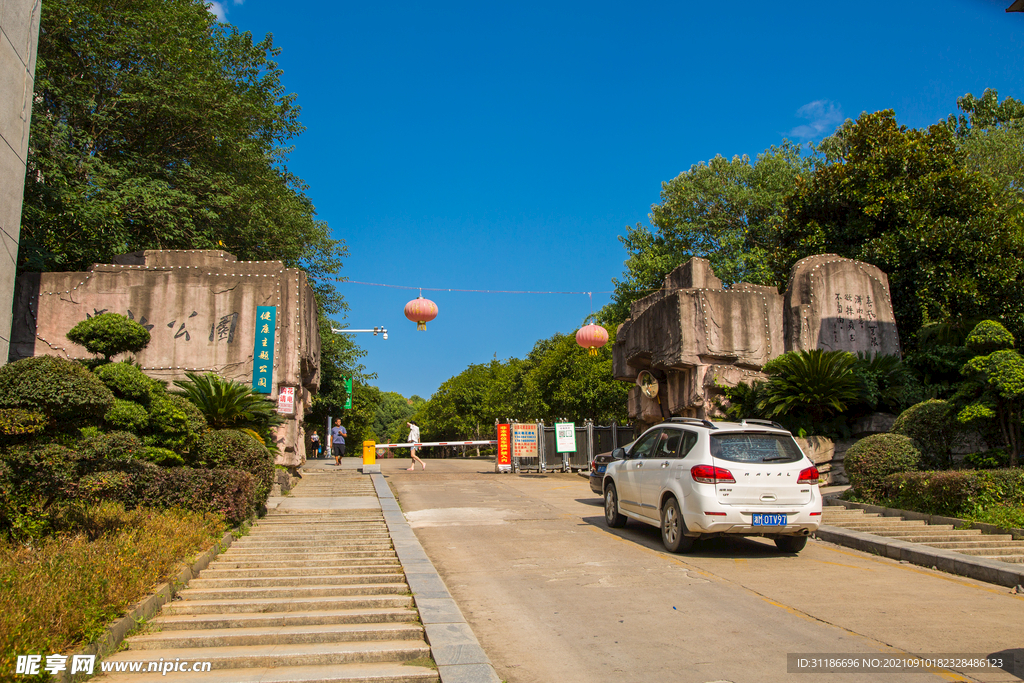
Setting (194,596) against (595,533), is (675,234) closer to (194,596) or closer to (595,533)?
(595,533)

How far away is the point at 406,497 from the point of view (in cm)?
1616

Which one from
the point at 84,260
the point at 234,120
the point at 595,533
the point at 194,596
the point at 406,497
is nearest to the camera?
the point at 194,596

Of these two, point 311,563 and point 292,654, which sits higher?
point 311,563

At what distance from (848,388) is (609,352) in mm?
27672

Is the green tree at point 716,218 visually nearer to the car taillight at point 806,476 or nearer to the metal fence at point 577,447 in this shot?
the metal fence at point 577,447

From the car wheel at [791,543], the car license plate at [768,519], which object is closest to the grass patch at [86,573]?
the car license plate at [768,519]

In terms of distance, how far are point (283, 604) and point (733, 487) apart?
5.25m

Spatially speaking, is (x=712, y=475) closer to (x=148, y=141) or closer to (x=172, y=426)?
(x=172, y=426)

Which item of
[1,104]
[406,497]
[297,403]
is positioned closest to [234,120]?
[297,403]

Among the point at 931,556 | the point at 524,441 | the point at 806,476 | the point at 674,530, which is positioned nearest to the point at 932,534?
the point at 931,556

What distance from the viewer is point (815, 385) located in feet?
A: 55.1

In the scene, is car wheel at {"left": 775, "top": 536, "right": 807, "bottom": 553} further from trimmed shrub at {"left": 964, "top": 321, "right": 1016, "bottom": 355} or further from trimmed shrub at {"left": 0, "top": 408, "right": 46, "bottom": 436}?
trimmed shrub at {"left": 0, "top": 408, "right": 46, "bottom": 436}

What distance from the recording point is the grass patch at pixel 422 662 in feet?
16.7

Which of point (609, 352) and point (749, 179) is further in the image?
point (609, 352)
